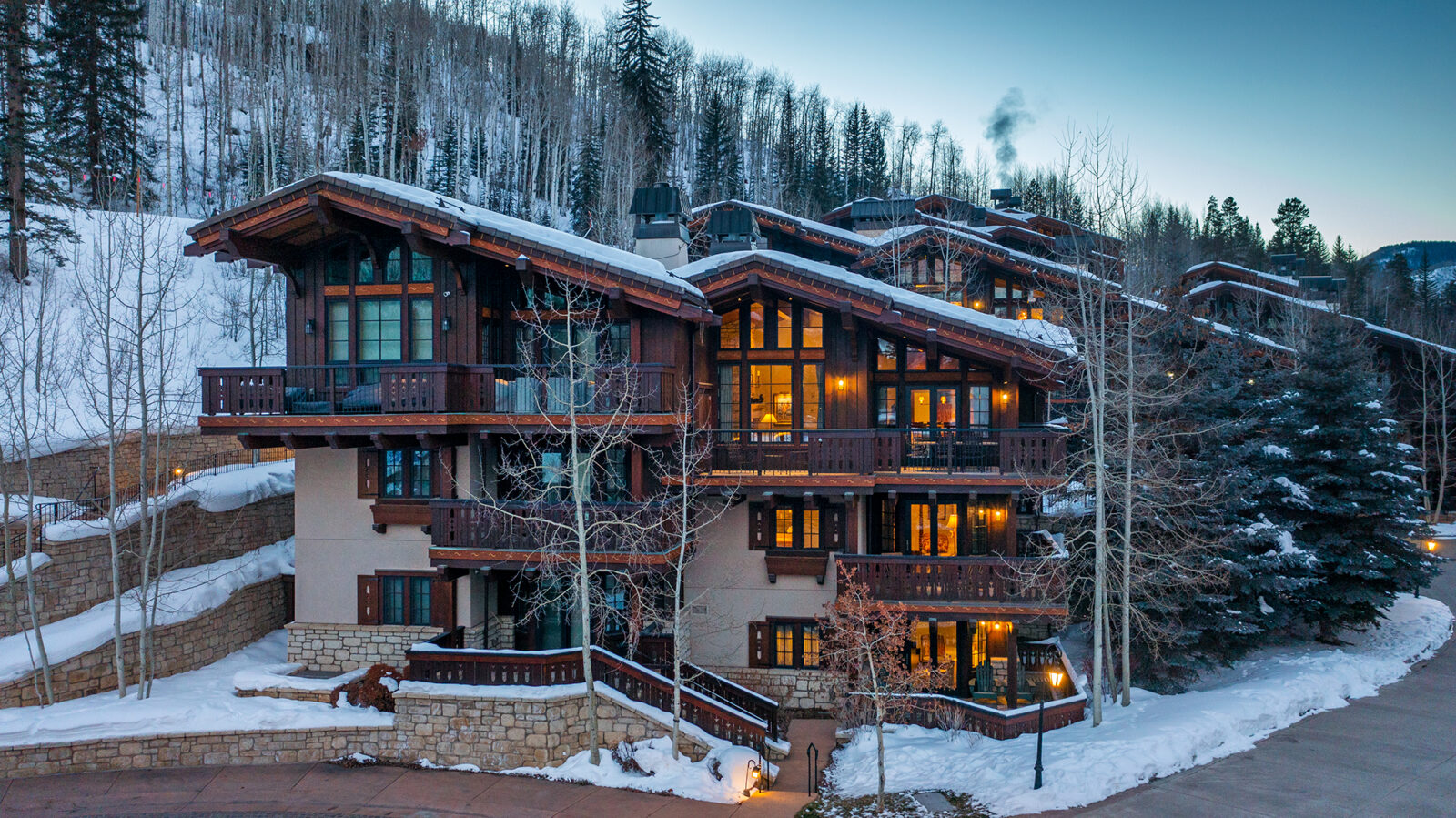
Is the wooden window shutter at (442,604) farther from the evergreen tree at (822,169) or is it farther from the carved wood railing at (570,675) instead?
the evergreen tree at (822,169)

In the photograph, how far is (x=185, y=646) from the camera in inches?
762

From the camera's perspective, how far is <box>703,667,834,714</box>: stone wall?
19.8 m

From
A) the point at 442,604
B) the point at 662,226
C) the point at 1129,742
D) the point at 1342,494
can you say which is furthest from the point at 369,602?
the point at 1342,494

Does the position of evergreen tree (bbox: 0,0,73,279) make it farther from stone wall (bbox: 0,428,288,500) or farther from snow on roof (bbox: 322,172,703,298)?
snow on roof (bbox: 322,172,703,298)

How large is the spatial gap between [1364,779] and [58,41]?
54.1 metres

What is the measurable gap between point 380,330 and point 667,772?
12.0 meters

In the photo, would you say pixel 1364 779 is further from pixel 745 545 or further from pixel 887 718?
pixel 745 545

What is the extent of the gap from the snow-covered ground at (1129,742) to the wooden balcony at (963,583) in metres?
2.54

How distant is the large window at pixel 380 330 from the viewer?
19.6 metres

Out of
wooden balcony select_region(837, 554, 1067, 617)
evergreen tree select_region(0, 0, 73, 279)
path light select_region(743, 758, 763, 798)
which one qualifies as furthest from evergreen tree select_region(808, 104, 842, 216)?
path light select_region(743, 758, 763, 798)

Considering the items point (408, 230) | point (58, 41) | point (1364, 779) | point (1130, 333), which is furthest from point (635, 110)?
point (1364, 779)

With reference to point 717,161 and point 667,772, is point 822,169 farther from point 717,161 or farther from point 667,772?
point 667,772

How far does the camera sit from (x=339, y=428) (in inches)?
Answer: 700

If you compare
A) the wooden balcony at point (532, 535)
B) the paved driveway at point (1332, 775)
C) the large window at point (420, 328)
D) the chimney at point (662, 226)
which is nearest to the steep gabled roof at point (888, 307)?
the chimney at point (662, 226)
